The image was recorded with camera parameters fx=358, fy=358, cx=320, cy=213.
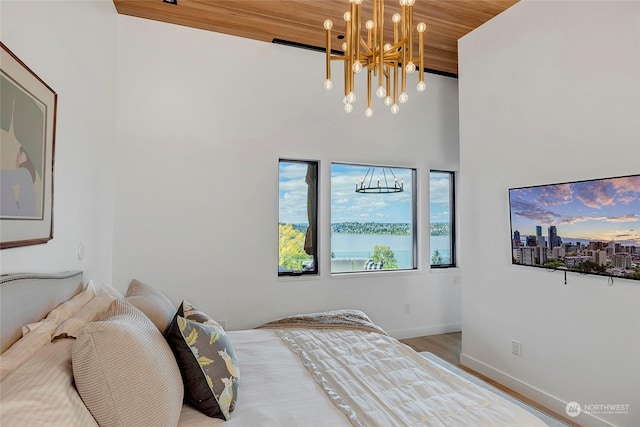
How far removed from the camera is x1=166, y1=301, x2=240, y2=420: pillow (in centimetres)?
136

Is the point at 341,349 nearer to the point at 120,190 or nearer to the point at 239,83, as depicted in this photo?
the point at 120,190

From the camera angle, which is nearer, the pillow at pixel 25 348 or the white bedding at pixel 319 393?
the white bedding at pixel 319 393

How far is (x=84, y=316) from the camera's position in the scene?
1.49 metres

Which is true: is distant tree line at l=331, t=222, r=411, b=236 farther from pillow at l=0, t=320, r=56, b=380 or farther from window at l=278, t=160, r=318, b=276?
pillow at l=0, t=320, r=56, b=380

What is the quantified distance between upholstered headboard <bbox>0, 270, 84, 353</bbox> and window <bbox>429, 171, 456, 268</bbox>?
3.89 m

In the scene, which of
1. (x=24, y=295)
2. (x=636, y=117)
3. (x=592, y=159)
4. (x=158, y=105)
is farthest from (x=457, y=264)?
(x=24, y=295)

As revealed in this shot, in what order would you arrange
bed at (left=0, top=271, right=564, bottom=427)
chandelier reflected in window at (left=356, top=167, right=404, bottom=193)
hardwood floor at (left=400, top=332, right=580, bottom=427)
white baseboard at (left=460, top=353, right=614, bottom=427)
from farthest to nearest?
chandelier reflected in window at (left=356, top=167, right=404, bottom=193)
hardwood floor at (left=400, top=332, right=580, bottom=427)
white baseboard at (left=460, top=353, right=614, bottom=427)
bed at (left=0, top=271, right=564, bottom=427)

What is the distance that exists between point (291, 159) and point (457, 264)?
2532 mm

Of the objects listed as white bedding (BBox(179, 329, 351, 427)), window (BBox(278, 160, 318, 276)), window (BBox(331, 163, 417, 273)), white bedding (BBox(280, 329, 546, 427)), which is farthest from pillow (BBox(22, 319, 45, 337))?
window (BBox(331, 163, 417, 273))

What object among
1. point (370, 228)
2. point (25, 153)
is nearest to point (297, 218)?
point (370, 228)

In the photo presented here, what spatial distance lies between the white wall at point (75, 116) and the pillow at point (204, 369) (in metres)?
0.67

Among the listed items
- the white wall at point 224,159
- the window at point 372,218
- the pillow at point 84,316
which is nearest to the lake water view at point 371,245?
the window at point 372,218

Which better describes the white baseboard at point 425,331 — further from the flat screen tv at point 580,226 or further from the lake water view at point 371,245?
the flat screen tv at point 580,226

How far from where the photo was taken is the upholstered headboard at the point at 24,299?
1.14 metres
